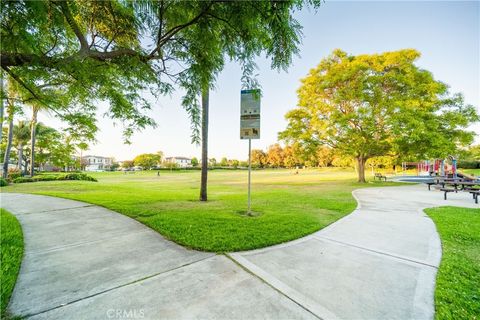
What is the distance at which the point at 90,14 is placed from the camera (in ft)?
15.0

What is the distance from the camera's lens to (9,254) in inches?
127

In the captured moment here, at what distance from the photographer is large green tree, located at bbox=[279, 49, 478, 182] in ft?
49.5

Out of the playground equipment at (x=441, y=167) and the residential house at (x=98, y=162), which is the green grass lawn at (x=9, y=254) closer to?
the playground equipment at (x=441, y=167)

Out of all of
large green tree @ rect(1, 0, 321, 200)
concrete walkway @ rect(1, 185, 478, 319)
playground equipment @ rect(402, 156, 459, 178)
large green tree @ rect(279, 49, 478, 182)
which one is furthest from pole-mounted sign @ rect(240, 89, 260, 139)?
playground equipment @ rect(402, 156, 459, 178)

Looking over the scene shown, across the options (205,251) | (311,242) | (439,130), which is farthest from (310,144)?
(205,251)

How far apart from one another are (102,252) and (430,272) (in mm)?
5059

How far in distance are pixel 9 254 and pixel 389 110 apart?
20.4 m
